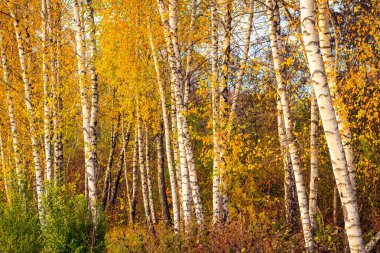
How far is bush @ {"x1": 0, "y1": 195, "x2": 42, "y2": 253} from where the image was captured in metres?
8.66

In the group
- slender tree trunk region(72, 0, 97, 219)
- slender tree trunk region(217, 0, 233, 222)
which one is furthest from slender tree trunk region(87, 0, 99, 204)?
slender tree trunk region(217, 0, 233, 222)

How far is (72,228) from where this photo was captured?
24.6ft

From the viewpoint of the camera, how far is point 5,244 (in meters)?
8.69

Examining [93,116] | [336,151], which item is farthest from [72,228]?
[336,151]

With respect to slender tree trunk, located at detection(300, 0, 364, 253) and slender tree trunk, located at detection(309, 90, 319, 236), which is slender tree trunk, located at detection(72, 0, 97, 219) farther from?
slender tree trunk, located at detection(300, 0, 364, 253)

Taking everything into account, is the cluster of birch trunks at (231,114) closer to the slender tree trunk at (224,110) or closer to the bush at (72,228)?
the slender tree trunk at (224,110)

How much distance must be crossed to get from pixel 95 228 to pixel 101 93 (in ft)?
47.8

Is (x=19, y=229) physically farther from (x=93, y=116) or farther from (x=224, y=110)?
(x=224, y=110)

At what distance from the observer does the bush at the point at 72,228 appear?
7.39m

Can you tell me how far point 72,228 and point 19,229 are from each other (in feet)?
6.77

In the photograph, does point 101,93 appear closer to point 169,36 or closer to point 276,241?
point 169,36

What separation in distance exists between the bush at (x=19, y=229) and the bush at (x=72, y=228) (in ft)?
4.11

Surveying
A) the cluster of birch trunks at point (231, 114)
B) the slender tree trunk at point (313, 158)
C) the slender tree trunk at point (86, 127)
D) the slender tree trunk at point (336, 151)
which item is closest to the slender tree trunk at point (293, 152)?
the cluster of birch trunks at point (231, 114)

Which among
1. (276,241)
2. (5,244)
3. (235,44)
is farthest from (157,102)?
(276,241)
